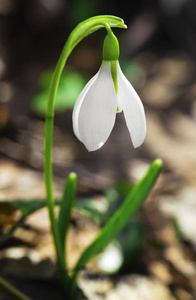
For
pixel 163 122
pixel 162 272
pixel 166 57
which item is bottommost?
pixel 162 272

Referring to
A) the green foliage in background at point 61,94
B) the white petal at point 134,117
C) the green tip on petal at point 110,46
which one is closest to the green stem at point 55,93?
the green tip on petal at point 110,46

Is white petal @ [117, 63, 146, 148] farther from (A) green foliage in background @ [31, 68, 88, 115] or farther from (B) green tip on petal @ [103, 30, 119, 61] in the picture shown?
(A) green foliage in background @ [31, 68, 88, 115]

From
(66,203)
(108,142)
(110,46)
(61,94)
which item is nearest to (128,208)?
(66,203)

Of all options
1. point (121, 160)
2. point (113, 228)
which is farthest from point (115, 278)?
point (121, 160)

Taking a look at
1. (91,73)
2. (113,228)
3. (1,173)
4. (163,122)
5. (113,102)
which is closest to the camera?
(113,102)

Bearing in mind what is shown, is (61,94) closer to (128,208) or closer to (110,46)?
(128,208)

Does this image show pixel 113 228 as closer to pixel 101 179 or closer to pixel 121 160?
pixel 101 179
